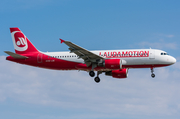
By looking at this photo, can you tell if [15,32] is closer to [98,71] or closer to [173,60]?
[98,71]

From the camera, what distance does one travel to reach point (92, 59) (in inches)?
1987

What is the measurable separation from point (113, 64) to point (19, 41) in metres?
18.7

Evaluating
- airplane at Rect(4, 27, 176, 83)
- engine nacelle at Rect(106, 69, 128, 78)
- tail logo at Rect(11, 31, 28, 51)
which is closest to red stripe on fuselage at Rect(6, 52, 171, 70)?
airplane at Rect(4, 27, 176, 83)

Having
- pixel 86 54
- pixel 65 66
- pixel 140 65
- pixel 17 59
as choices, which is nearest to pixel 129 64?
pixel 140 65

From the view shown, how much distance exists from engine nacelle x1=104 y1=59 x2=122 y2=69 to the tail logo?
15.9 m

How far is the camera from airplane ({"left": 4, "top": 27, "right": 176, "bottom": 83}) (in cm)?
4931

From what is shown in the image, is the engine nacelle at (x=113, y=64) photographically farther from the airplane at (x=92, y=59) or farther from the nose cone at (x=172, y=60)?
the nose cone at (x=172, y=60)

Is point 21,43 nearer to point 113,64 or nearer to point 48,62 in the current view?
point 48,62

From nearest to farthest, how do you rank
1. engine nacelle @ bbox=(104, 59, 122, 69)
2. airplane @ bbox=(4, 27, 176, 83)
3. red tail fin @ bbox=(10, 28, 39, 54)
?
engine nacelle @ bbox=(104, 59, 122, 69), airplane @ bbox=(4, 27, 176, 83), red tail fin @ bbox=(10, 28, 39, 54)

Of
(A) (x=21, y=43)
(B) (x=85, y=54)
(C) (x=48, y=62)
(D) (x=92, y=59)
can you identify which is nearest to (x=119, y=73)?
(D) (x=92, y=59)

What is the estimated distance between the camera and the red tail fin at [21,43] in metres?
55.8

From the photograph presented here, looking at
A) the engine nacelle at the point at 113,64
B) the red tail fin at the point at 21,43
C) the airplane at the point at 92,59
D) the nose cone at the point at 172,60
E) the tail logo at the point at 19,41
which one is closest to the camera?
the engine nacelle at the point at 113,64

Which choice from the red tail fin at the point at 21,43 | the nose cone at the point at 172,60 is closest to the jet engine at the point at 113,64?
the nose cone at the point at 172,60

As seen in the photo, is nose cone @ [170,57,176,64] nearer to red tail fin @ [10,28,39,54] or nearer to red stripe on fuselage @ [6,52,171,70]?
red stripe on fuselage @ [6,52,171,70]
